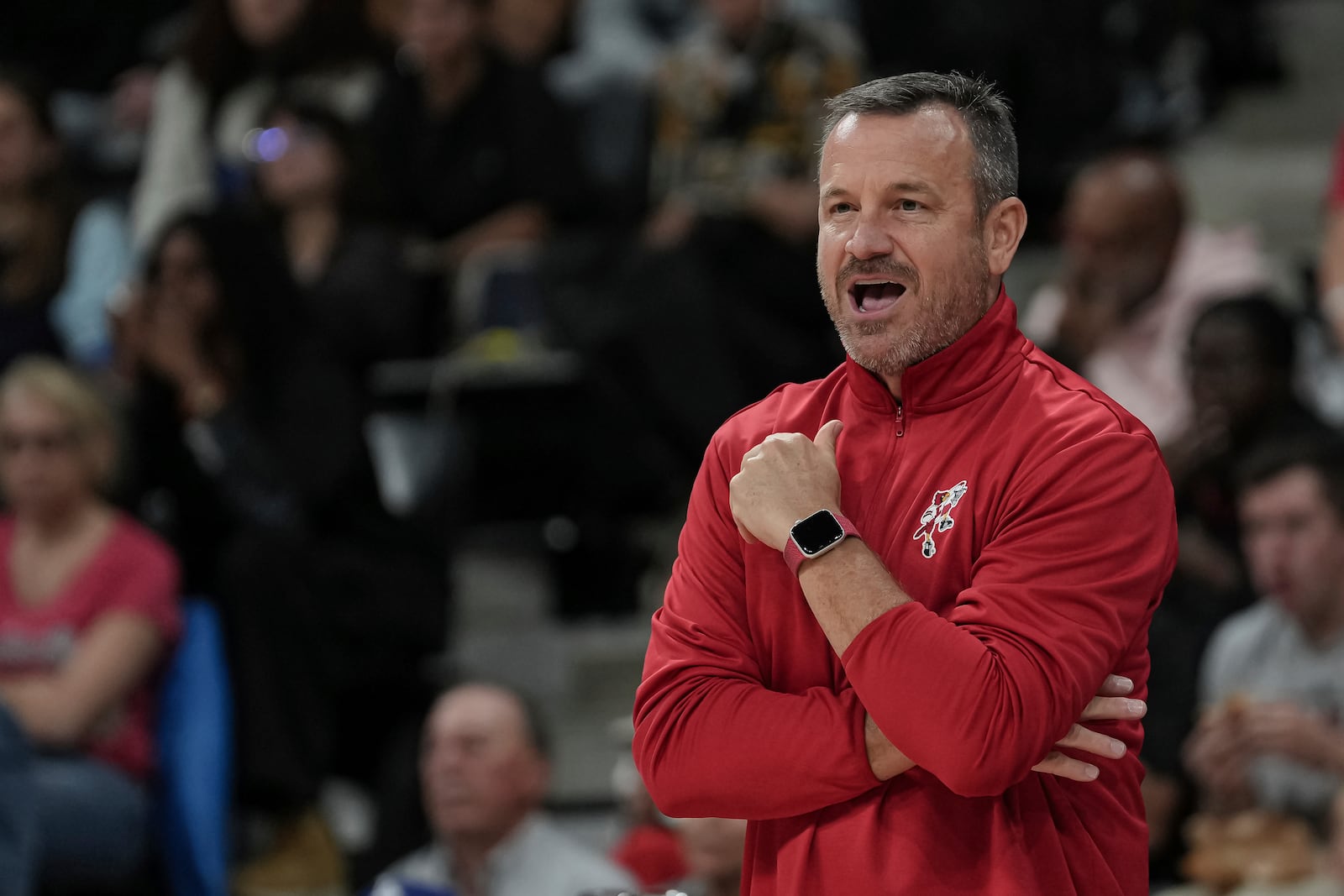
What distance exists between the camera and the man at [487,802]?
405cm

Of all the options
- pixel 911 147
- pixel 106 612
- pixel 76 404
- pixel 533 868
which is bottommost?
pixel 533 868

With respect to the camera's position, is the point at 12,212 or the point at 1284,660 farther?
the point at 12,212

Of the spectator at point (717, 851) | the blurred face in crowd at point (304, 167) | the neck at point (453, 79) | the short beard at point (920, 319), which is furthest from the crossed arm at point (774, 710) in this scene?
the neck at point (453, 79)

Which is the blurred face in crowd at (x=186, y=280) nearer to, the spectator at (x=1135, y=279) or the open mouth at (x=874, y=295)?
the spectator at (x=1135, y=279)

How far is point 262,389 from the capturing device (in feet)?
16.1

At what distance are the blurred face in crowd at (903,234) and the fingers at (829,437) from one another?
0.08 metres

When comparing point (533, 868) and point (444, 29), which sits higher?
point (444, 29)

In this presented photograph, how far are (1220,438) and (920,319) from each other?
118 inches

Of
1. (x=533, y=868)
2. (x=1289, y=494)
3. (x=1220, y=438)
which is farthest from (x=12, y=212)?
(x=1289, y=494)

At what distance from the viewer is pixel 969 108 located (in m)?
1.76

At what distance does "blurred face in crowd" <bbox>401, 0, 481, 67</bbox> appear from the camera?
5.80m

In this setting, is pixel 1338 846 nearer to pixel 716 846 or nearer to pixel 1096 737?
pixel 716 846

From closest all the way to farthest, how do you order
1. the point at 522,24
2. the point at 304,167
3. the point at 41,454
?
the point at 41,454 < the point at 304,167 < the point at 522,24

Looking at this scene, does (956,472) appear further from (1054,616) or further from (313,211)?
(313,211)
